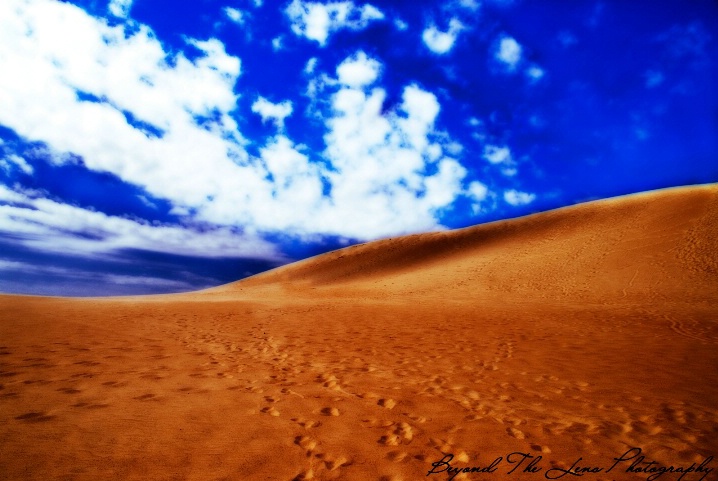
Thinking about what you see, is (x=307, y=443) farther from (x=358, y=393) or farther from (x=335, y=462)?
(x=358, y=393)

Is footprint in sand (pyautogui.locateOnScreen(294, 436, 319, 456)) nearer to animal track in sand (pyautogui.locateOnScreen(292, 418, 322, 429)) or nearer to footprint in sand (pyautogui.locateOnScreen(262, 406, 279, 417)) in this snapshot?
animal track in sand (pyautogui.locateOnScreen(292, 418, 322, 429))

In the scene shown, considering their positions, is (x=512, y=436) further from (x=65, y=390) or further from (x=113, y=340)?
(x=113, y=340)

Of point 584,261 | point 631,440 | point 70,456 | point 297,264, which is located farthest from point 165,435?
point 297,264

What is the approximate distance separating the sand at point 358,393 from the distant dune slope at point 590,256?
4695mm

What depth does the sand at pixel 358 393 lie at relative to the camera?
3.67m

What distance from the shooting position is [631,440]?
4223mm

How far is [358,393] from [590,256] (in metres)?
27.2

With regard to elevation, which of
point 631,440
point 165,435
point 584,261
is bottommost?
point 631,440

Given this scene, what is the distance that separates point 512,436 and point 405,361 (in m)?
3.70

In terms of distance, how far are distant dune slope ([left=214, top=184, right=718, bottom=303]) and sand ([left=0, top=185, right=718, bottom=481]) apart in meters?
4.70

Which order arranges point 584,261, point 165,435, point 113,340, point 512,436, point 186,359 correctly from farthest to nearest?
point 584,261 < point 113,340 < point 186,359 < point 512,436 < point 165,435

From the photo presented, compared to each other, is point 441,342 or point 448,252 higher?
point 448,252

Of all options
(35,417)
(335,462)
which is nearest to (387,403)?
(335,462)

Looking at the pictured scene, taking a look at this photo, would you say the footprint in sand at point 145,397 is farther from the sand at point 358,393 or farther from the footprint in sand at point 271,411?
the footprint in sand at point 271,411
